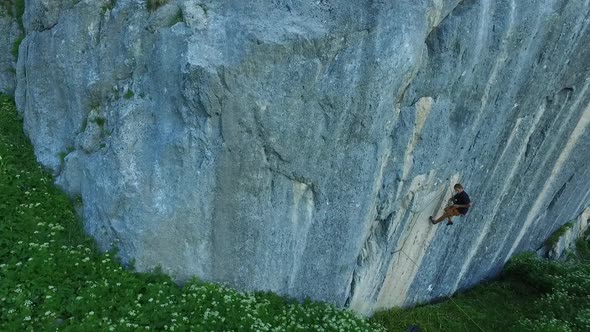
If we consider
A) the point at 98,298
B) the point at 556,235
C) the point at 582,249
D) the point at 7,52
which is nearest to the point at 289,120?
the point at 98,298

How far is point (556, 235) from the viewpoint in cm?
1731

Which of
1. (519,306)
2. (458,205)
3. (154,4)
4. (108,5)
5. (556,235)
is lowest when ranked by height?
(519,306)

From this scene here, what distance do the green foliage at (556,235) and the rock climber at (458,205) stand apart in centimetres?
810

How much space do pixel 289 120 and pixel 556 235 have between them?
525 inches

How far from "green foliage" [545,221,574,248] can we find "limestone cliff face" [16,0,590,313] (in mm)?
7486

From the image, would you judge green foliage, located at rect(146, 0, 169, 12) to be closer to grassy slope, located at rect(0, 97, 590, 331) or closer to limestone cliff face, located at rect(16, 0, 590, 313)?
limestone cliff face, located at rect(16, 0, 590, 313)

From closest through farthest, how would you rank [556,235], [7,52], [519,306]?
1. [519,306]
2. [7,52]
3. [556,235]

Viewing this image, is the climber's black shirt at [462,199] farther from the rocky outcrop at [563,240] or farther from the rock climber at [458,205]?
the rocky outcrop at [563,240]

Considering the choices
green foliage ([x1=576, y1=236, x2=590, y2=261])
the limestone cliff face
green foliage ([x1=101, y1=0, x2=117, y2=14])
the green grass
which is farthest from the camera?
green foliage ([x1=576, y1=236, x2=590, y2=261])

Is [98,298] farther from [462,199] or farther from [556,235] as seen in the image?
[556,235]

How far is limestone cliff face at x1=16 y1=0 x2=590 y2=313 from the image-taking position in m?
8.37

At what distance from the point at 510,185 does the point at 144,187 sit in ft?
30.3

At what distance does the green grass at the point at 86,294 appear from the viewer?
7.92 metres

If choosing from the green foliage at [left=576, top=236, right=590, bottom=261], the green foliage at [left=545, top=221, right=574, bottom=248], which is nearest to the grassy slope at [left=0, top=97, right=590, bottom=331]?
the green foliage at [left=545, top=221, right=574, bottom=248]
